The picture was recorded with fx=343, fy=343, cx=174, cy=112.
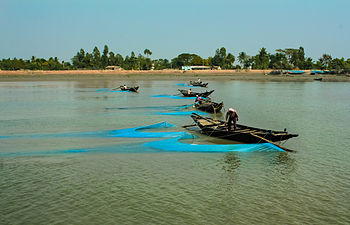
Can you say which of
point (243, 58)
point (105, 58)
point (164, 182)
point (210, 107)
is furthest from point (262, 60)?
point (164, 182)

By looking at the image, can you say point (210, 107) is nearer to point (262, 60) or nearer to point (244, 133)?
point (244, 133)

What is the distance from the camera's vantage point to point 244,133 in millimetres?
16328

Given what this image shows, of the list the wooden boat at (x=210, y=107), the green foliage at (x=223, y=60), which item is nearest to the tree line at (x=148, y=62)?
the green foliage at (x=223, y=60)

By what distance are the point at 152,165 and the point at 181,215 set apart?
15.5 ft

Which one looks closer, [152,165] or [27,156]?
[152,165]

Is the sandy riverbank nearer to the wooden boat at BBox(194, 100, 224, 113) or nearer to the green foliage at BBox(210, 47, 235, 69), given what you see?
the green foliage at BBox(210, 47, 235, 69)

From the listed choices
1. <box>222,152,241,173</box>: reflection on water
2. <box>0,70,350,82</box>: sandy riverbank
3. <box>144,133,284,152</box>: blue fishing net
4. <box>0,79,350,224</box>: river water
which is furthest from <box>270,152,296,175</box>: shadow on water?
<box>0,70,350,82</box>: sandy riverbank

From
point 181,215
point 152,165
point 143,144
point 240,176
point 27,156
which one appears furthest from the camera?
point 143,144

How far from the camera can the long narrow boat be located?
15.6m

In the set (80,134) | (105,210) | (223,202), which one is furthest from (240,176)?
(80,134)

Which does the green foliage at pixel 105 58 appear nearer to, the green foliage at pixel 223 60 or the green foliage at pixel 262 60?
the green foliage at pixel 223 60

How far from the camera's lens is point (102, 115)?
94.5 feet

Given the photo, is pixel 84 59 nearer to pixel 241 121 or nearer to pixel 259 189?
pixel 241 121

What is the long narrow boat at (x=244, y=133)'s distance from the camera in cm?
1557
